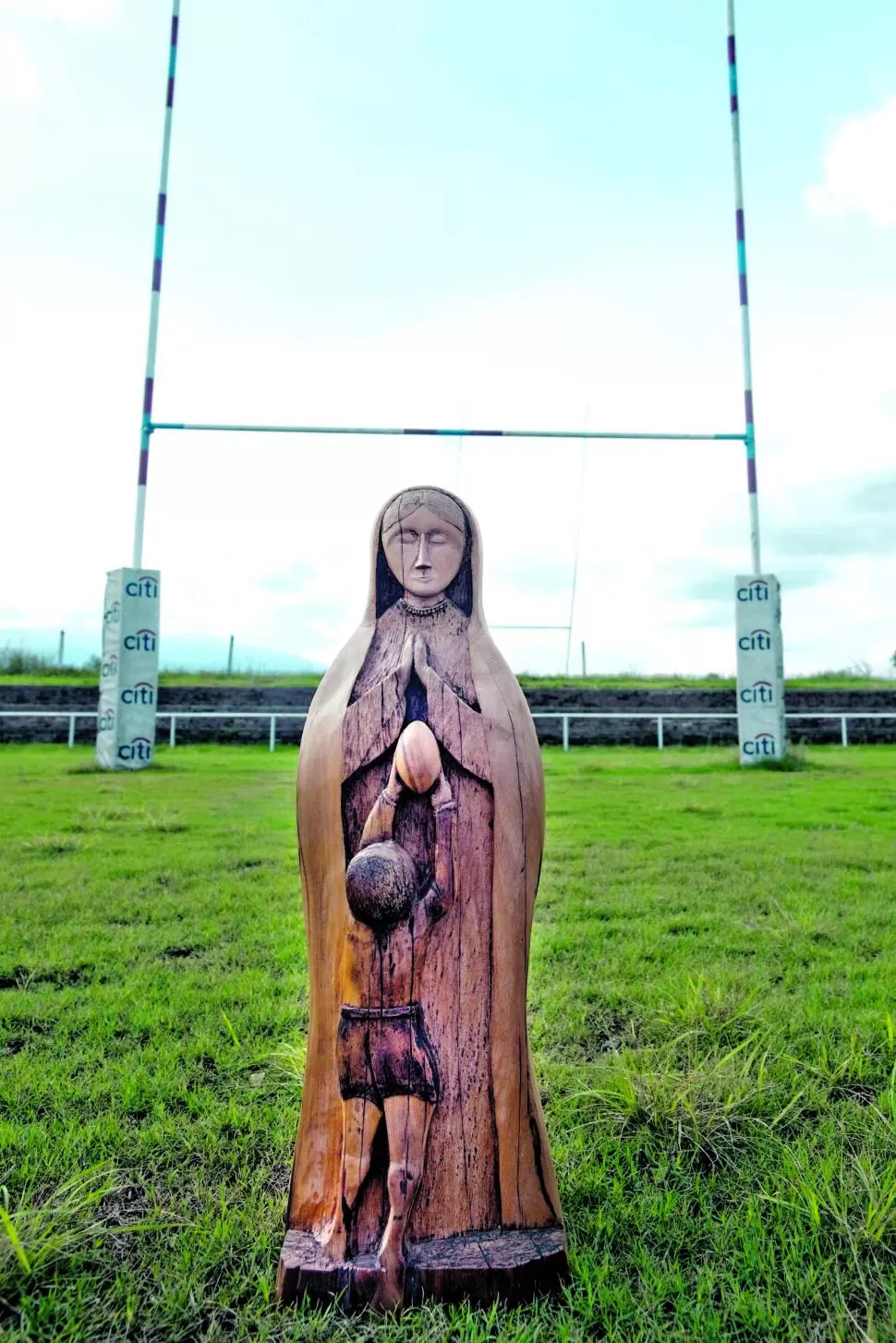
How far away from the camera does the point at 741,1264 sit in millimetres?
2016

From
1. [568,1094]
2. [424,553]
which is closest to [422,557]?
[424,553]

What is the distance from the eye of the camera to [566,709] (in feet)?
56.0

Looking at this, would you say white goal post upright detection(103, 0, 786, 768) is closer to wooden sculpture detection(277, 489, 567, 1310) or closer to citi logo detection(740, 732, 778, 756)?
citi logo detection(740, 732, 778, 756)

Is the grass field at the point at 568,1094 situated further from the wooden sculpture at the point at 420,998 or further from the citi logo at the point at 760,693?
the citi logo at the point at 760,693

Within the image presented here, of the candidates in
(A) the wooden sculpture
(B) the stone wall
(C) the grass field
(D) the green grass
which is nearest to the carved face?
(A) the wooden sculpture

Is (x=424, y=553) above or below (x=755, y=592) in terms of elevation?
below

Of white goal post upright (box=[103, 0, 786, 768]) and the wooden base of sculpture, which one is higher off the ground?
white goal post upright (box=[103, 0, 786, 768])

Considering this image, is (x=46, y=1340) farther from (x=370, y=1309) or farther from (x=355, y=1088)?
(x=355, y=1088)

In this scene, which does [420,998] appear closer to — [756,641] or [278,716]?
[756,641]

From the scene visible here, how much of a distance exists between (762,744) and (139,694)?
8326 millimetres

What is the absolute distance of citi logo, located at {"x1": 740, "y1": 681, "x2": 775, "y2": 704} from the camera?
455 inches

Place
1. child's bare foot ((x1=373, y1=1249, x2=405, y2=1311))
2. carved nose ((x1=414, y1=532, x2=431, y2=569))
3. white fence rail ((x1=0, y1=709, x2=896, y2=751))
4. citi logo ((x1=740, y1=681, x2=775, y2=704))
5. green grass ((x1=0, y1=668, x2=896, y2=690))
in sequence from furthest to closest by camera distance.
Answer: green grass ((x1=0, y1=668, x2=896, y2=690)) < white fence rail ((x1=0, y1=709, x2=896, y2=751)) < citi logo ((x1=740, y1=681, x2=775, y2=704)) < carved nose ((x1=414, y1=532, x2=431, y2=569)) < child's bare foot ((x1=373, y1=1249, x2=405, y2=1311))

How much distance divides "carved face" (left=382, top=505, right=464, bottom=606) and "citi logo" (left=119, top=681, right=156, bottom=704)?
9849 mm

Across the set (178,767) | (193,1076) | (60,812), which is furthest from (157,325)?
(193,1076)
